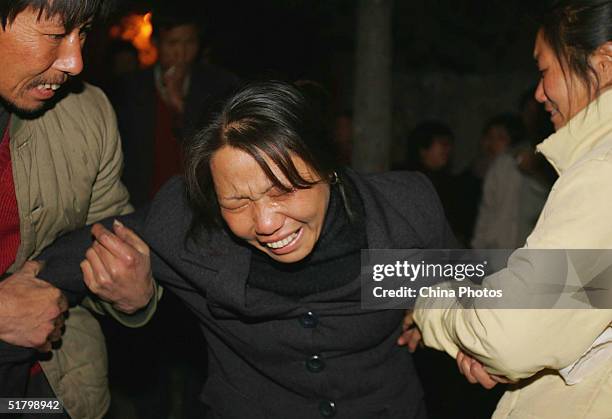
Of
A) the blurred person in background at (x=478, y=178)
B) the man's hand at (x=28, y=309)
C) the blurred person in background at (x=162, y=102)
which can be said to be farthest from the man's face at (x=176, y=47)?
the blurred person in background at (x=478, y=178)

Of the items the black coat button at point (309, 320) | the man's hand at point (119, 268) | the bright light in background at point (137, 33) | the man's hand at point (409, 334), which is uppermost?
the bright light in background at point (137, 33)

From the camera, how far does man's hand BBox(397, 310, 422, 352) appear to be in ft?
7.93

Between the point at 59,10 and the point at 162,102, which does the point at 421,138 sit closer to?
the point at 162,102

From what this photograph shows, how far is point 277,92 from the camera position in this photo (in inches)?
85.3

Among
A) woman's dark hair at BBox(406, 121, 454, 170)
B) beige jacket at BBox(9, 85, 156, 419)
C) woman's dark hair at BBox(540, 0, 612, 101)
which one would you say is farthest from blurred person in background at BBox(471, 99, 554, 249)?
beige jacket at BBox(9, 85, 156, 419)

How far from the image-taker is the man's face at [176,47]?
4078mm

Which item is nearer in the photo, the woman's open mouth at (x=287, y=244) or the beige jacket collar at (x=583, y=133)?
the beige jacket collar at (x=583, y=133)

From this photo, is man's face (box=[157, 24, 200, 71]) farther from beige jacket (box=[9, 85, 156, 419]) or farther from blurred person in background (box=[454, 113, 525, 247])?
blurred person in background (box=[454, 113, 525, 247])

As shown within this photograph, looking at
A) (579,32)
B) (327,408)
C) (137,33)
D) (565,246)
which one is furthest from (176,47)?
A: (137,33)

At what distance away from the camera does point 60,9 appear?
2090mm

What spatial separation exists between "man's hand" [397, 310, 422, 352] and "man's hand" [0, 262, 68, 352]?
1046mm

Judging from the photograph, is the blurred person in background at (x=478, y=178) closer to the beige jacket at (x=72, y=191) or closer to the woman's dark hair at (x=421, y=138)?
the woman's dark hair at (x=421, y=138)

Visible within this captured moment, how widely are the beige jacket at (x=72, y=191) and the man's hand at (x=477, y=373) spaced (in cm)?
101

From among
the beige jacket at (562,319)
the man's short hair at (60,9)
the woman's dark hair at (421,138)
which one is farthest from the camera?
the woman's dark hair at (421,138)
